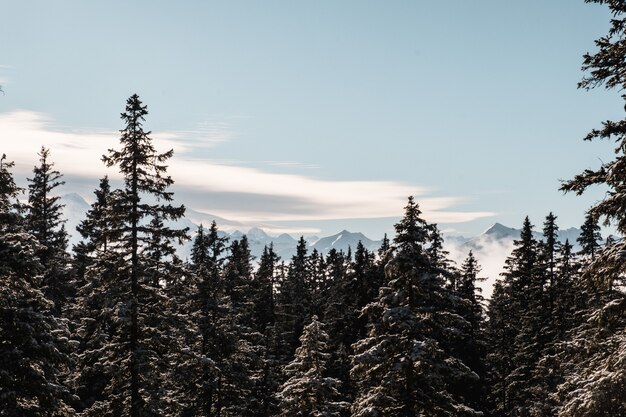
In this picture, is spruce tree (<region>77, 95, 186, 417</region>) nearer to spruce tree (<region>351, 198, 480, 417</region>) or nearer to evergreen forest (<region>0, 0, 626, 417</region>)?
evergreen forest (<region>0, 0, 626, 417</region>)

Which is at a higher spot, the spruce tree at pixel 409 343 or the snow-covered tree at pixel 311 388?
the spruce tree at pixel 409 343

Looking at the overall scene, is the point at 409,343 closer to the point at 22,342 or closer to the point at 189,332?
the point at 189,332

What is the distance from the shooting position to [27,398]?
15.3 metres

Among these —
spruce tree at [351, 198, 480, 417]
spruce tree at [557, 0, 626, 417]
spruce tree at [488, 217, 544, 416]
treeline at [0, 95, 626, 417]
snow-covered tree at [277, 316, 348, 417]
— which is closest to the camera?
spruce tree at [557, 0, 626, 417]

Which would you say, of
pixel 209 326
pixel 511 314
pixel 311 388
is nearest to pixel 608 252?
pixel 311 388

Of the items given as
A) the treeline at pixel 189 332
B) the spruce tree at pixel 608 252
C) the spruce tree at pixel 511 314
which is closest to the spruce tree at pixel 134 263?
the treeline at pixel 189 332

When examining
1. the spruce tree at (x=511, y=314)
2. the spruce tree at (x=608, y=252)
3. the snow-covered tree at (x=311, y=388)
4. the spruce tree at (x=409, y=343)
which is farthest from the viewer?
the spruce tree at (x=511, y=314)

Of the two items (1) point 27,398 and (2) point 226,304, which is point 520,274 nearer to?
(2) point 226,304

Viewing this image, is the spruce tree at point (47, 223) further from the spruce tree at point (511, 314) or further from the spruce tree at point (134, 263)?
the spruce tree at point (511, 314)

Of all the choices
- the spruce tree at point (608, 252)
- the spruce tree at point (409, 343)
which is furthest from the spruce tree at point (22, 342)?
the spruce tree at point (608, 252)

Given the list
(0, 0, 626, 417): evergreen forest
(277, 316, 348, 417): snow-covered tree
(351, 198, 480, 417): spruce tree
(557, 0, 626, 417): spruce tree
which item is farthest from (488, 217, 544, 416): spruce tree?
(557, 0, 626, 417): spruce tree

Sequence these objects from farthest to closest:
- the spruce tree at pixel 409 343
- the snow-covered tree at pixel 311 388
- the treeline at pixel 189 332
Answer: the snow-covered tree at pixel 311 388 → the spruce tree at pixel 409 343 → the treeline at pixel 189 332

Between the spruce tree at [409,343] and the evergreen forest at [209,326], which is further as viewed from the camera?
the spruce tree at [409,343]

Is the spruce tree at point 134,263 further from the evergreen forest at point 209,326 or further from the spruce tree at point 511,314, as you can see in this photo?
the spruce tree at point 511,314
